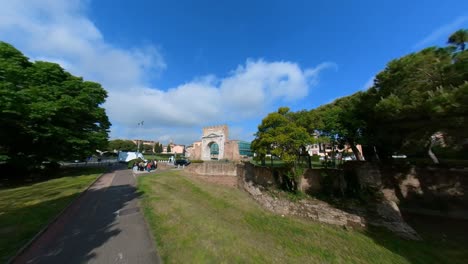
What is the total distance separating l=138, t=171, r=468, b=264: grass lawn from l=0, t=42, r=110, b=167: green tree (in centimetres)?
1070

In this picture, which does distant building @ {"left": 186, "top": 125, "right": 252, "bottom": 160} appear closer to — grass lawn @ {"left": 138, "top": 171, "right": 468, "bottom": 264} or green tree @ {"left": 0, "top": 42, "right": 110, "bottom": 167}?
green tree @ {"left": 0, "top": 42, "right": 110, "bottom": 167}

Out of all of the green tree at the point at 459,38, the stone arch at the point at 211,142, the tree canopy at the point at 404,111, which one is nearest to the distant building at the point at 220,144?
the stone arch at the point at 211,142

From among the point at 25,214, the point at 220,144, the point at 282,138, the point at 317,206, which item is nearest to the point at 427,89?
the point at 282,138

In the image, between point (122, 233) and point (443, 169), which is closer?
point (122, 233)

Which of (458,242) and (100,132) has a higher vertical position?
(100,132)

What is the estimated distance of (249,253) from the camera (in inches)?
222

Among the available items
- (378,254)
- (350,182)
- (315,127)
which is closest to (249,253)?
(378,254)

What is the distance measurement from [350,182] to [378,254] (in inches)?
390

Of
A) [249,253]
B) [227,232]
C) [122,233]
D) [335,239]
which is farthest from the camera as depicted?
[335,239]

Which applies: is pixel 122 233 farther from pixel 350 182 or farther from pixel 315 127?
pixel 350 182

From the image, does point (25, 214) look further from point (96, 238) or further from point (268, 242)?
point (268, 242)

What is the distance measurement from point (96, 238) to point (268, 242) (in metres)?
5.88

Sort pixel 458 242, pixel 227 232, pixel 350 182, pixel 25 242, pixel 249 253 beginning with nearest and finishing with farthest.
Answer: pixel 25 242
pixel 249 253
pixel 227 232
pixel 458 242
pixel 350 182

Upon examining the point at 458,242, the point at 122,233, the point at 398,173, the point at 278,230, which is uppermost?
the point at 398,173
